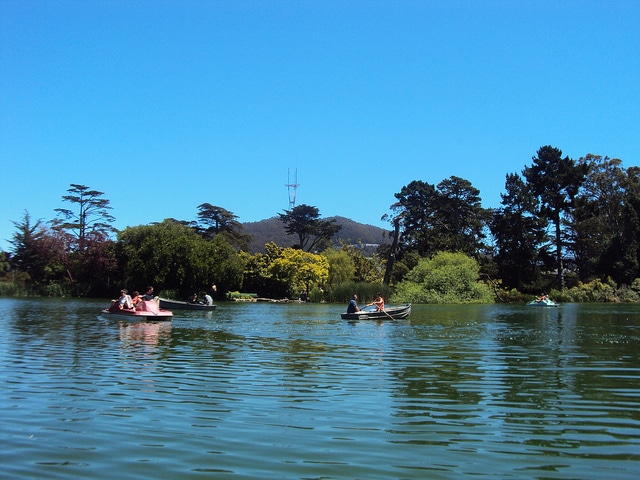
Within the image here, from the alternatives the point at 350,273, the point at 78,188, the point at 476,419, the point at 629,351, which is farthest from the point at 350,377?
the point at 78,188

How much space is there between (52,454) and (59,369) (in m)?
6.32

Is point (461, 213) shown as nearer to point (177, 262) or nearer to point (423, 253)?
point (423, 253)

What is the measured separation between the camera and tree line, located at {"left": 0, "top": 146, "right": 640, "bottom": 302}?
57.3 m

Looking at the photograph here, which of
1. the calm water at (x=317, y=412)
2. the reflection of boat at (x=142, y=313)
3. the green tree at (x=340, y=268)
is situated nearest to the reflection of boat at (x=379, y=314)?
the reflection of boat at (x=142, y=313)

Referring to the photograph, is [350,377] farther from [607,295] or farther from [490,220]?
[490,220]

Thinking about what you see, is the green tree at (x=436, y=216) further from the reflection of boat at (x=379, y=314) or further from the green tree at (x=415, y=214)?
the reflection of boat at (x=379, y=314)

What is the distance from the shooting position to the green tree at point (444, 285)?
56375mm

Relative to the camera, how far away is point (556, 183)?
6806cm

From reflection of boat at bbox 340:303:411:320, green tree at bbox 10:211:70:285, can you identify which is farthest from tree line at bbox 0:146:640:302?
reflection of boat at bbox 340:303:411:320

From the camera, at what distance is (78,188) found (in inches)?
2943

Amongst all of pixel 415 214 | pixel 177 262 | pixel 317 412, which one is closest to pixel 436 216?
pixel 415 214

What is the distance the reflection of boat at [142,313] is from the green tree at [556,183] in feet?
174

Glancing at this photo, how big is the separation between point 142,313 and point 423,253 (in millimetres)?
49499

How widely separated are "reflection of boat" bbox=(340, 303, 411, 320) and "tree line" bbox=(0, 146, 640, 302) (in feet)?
81.7
